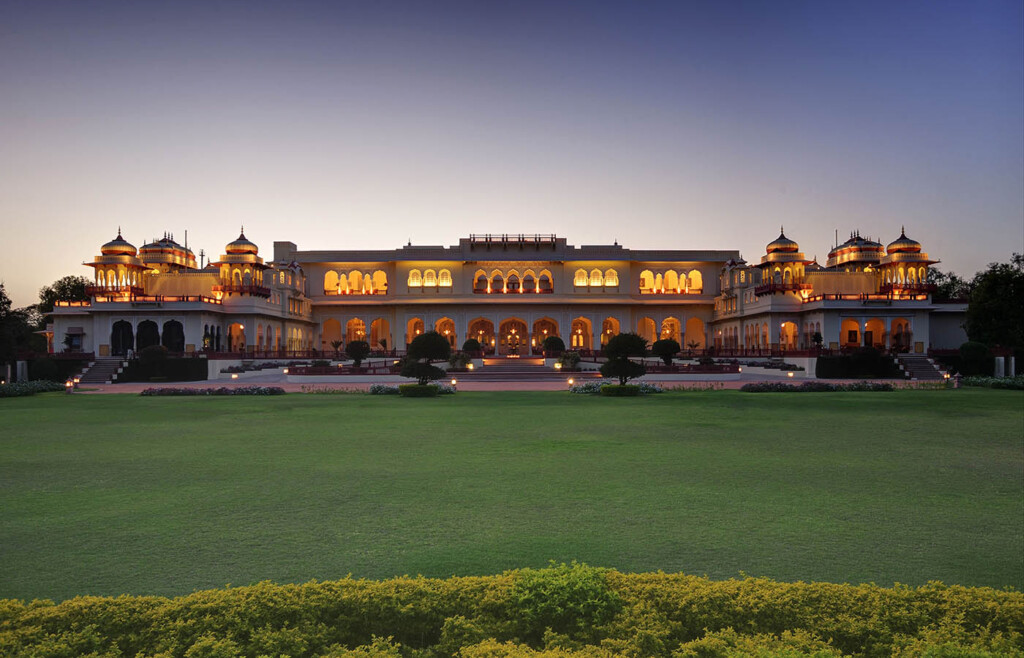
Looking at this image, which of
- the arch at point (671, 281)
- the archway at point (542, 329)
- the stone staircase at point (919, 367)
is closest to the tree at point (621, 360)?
the stone staircase at point (919, 367)

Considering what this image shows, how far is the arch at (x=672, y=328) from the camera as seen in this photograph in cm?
5422

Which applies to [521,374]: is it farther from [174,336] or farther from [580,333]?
[174,336]

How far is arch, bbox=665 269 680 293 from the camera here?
55250 millimetres

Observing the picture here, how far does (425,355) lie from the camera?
24953mm

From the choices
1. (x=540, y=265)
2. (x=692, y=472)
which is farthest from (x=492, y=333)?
(x=692, y=472)

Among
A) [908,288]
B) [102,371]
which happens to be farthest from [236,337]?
[908,288]

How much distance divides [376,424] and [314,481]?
6.12m

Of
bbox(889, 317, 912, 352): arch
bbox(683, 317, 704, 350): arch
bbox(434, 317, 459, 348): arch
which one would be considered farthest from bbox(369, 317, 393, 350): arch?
bbox(889, 317, 912, 352): arch

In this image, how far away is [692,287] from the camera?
181ft

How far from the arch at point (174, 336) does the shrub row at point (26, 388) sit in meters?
13.5

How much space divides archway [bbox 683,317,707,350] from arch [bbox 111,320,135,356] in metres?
41.4

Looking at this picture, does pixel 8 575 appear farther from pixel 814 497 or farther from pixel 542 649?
pixel 814 497

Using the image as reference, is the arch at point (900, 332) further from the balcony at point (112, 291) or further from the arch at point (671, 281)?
the balcony at point (112, 291)

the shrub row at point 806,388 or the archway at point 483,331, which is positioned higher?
the archway at point 483,331
